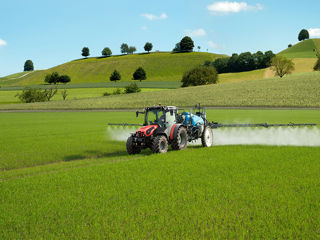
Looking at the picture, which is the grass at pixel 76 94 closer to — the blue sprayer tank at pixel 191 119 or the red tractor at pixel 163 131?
the blue sprayer tank at pixel 191 119

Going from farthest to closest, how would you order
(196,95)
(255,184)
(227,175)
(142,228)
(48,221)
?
(196,95)
(227,175)
(255,184)
(48,221)
(142,228)

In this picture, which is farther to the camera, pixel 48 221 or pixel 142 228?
pixel 48 221

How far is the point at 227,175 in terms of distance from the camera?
11883mm

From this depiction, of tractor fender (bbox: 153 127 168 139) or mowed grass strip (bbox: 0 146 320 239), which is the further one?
tractor fender (bbox: 153 127 168 139)

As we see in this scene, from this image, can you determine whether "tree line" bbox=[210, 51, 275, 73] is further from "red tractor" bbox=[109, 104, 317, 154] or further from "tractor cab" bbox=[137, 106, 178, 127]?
"tractor cab" bbox=[137, 106, 178, 127]

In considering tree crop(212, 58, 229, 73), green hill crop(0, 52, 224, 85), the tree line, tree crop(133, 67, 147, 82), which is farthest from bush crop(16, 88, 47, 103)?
the tree line

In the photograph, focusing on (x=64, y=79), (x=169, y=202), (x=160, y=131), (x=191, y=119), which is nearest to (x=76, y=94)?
(x=64, y=79)

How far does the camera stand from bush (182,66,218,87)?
11675 centimetres

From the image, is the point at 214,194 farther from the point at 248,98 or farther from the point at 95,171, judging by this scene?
the point at 248,98

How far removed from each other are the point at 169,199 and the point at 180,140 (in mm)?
9122

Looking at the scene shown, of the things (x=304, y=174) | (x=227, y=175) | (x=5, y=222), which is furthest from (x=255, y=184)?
(x=5, y=222)

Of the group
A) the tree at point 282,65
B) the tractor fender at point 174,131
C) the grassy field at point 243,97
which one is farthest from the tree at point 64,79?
the tractor fender at point 174,131

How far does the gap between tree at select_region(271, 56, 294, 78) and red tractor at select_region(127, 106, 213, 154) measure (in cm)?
11544

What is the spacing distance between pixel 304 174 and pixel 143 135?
751 centimetres
